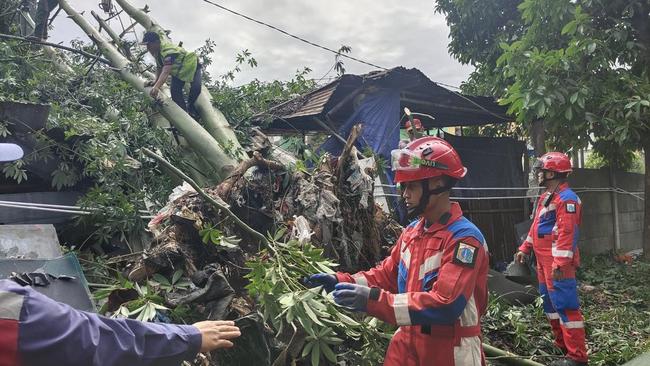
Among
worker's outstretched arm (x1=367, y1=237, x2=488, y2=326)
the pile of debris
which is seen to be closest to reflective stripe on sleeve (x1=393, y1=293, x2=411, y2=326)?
worker's outstretched arm (x1=367, y1=237, x2=488, y2=326)

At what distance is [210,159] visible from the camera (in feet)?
15.5

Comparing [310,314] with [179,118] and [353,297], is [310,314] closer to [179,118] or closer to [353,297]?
[353,297]

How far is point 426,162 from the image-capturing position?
2.31 metres

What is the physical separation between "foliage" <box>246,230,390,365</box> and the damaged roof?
384cm

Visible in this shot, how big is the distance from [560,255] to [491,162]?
4538 millimetres

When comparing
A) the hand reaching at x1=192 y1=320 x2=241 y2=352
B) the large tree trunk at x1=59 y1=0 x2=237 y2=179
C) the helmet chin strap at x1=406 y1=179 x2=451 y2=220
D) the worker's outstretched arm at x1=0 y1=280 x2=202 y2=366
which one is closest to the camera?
the worker's outstretched arm at x1=0 y1=280 x2=202 y2=366

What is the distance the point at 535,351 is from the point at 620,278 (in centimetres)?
361

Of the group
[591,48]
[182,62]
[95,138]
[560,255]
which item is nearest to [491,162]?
[591,48]

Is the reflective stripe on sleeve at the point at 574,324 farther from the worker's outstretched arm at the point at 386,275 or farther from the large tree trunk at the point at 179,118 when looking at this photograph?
the large tree trunk at the point at 179,118

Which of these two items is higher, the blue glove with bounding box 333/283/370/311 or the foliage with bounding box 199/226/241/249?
the foliage with bounding box 199/226/241/249

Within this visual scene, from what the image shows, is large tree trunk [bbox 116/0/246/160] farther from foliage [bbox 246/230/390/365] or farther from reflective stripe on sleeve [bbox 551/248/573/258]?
reflective stripe on sleeve [bbox 551/248/573/258]

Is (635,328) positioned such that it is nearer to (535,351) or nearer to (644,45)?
(535,351)

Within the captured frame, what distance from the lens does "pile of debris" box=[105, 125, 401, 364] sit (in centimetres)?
275

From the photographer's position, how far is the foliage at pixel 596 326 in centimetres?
416
